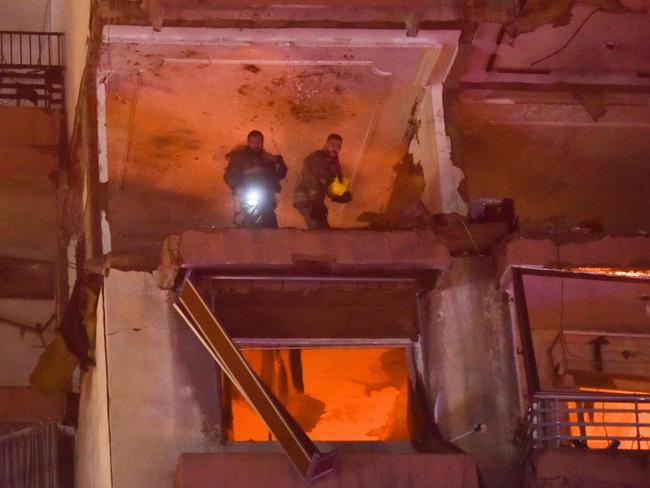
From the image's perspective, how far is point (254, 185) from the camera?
16.4 m

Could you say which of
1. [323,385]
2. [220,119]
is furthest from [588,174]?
[323,385]

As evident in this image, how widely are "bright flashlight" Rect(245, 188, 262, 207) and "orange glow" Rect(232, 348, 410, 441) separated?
1740 mm

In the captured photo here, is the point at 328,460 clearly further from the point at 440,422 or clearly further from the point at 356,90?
the point at 356,90

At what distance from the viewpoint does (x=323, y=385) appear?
15703 millimetres

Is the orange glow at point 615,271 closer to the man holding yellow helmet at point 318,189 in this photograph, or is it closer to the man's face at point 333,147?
the man holding yellow helmet at point 318,189

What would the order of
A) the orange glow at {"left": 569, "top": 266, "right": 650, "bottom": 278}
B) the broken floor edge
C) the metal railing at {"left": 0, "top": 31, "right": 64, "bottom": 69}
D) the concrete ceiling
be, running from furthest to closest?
the metal railing at {"left": 0, "top": 31, "right": 64, "bottom": 69} → the concrete ceiling → the broken floor edge → the orange glow at {"left": 569, "top": 266, "right": 650, "bottom": 278}

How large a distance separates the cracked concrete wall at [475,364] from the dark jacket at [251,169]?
223cm

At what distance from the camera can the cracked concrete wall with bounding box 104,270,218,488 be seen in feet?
48.8

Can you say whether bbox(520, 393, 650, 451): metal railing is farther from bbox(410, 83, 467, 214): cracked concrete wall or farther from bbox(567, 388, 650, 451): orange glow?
bbox(410, 83, 467, 214): cracked concrete wall

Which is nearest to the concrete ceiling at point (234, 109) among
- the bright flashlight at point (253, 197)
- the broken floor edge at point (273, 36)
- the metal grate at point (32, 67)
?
the broken floor edge at point (273, 36)

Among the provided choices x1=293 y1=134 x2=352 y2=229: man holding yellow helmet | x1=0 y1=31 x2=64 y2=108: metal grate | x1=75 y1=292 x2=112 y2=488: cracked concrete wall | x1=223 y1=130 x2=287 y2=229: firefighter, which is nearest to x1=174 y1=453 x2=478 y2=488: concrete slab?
x1=75 y1=292 x2=112 y2=488: cracked concrete wall

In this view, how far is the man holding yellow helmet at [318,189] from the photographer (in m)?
16.6

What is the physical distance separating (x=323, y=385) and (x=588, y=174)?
6.65 m

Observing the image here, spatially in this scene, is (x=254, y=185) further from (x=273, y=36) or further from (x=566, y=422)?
(x=566, y=422)
